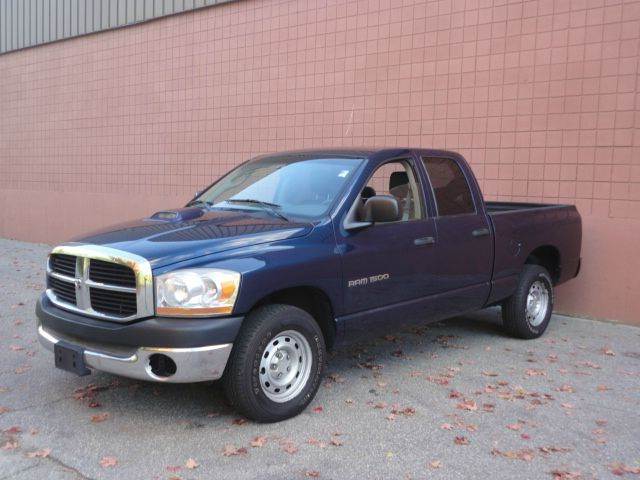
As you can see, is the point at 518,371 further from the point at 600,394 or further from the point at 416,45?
the point at 416,45

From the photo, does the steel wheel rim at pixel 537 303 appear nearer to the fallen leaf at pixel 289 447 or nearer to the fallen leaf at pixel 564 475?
the fallen leaf at pixel 564 475

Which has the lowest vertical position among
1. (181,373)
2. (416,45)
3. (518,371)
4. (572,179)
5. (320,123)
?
(518,371)

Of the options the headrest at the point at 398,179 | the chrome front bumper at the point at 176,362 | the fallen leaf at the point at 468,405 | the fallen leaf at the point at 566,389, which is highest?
the headrest at the point at 398,179

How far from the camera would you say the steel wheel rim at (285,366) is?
422 cm

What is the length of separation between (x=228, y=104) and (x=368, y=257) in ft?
23.1

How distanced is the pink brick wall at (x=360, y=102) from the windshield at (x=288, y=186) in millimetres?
3610

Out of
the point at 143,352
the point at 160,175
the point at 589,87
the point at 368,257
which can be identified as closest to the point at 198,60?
the point at 160,175

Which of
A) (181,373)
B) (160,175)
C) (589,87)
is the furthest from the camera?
(160,175)

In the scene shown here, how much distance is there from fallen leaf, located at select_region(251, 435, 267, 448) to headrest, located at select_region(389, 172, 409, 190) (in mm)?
2442

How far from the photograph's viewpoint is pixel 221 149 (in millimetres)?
11227

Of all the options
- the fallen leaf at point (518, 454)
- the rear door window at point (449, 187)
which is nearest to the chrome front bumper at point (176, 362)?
the fallen leaf at point (518, 454)

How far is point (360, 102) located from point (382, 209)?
16.4 ft

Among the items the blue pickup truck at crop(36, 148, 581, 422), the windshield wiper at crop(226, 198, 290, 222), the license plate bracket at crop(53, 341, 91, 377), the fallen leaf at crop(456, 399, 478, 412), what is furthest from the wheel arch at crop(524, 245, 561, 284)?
the license plate bracket at crop(53, 341, 91, 377)

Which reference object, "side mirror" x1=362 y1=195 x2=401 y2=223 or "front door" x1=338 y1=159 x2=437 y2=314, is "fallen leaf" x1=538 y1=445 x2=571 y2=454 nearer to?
"front door" x1=338 y1=159 x2=437 y2=314
